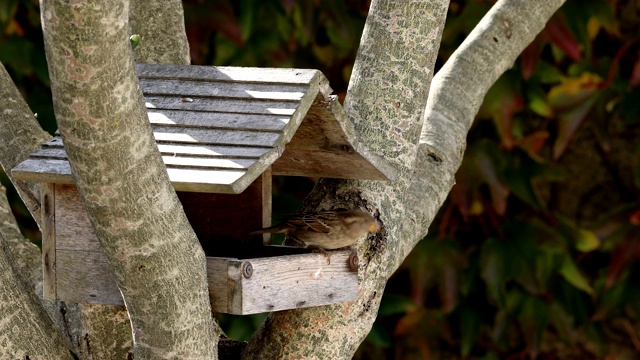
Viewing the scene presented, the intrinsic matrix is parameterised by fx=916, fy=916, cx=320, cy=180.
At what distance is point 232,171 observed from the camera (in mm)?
1524

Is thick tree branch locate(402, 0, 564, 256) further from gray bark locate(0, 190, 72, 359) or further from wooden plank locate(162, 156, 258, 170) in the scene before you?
gray bark locate(0, 190, 72, 359)

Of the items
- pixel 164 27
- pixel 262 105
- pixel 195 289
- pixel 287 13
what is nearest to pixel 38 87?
pixel 287 13

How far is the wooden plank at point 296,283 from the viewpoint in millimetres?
1650

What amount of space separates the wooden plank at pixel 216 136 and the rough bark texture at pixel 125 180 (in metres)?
0.24

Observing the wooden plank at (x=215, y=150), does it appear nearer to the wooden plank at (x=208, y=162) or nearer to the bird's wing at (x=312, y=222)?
the wooden plank at (x=208, y=162)

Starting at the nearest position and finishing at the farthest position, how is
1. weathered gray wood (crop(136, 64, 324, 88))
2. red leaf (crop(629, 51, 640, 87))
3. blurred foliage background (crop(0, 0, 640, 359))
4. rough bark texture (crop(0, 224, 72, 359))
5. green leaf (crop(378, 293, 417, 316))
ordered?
rough bark texture (crop(0, 224, 72, 359)) → weathered gray wood (crop(136, 64, 324, 88)) → blurred foliage background (crop(0, 0, 640, 359)) → green leaf (crop(378, 293, 417, 316)) → red leaf (crop(629, 51, 640, 87))

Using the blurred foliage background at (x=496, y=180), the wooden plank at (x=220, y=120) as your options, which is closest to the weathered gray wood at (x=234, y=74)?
the wooden plank at (x=220, y=120)

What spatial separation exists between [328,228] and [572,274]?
82.9 inches

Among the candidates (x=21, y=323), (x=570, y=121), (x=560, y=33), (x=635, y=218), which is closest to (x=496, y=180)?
(x=570, y=121)

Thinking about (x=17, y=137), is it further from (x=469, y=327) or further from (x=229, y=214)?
(x=469, y=327)

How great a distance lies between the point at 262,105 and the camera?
1.71 m

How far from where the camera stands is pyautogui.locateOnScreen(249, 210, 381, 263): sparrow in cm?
175

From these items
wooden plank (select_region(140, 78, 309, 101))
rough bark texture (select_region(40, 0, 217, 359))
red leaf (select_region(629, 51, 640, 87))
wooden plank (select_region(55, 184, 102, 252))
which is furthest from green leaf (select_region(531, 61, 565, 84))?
rough bark texture (select_region(40, 0, 217, 359))

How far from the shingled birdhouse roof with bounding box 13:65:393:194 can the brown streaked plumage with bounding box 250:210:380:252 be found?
0.36ft
